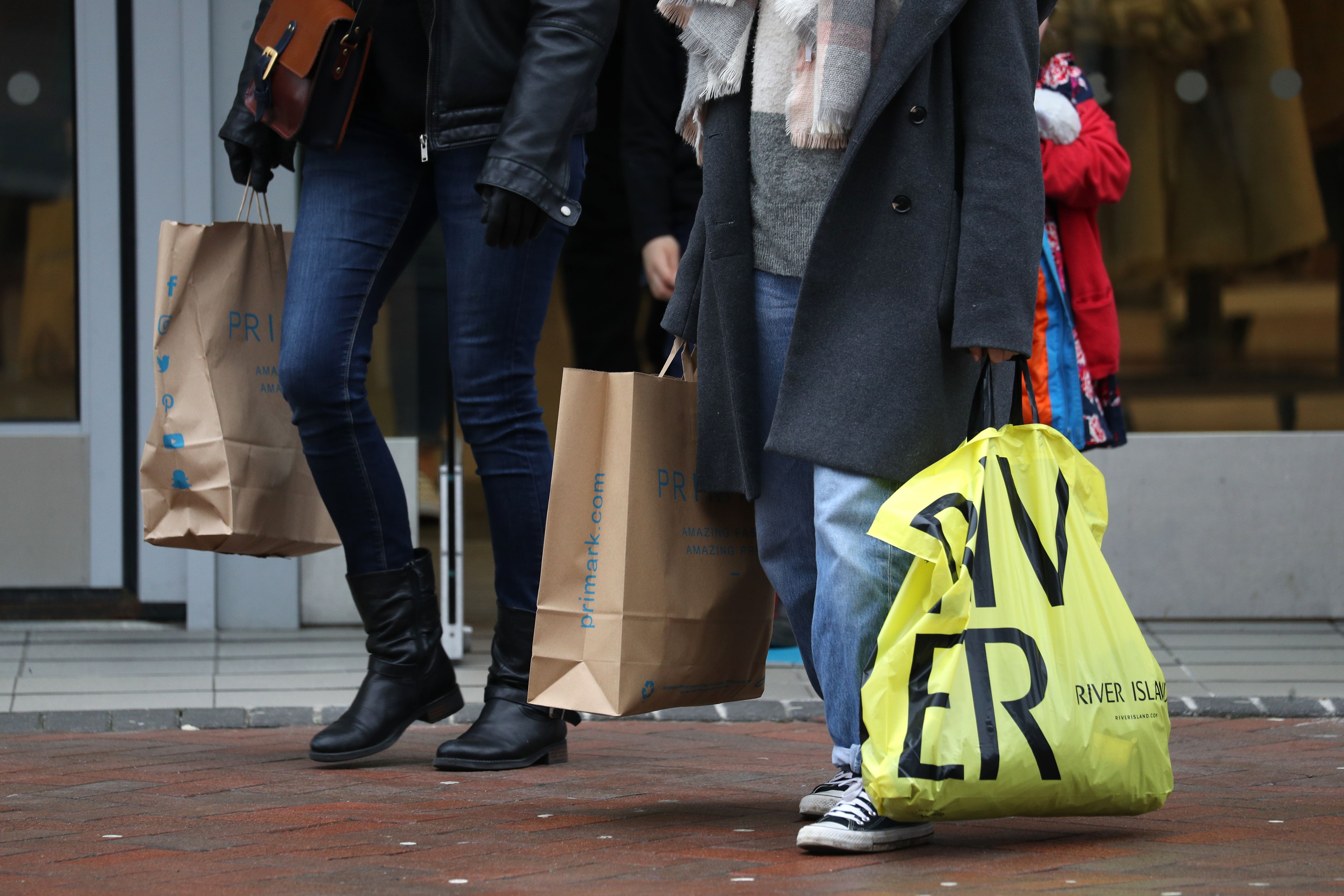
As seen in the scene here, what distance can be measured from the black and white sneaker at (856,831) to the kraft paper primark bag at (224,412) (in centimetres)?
126

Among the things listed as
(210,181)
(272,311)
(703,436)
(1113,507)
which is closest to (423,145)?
(272,311)

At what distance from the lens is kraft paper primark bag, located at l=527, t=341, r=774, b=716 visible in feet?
9.23

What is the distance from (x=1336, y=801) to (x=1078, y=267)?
145 centimetres

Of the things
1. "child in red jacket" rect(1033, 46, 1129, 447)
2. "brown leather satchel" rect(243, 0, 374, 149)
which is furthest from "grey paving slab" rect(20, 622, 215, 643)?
"child in red jacket" rect(1033, 46, 1129, 447)

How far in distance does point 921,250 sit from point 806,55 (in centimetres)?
35

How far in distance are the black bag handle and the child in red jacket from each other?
129cm

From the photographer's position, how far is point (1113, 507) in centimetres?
561

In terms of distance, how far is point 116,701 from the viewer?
14.0 feet

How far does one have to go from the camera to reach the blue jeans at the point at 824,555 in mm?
2625

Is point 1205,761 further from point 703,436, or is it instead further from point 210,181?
point 210,181

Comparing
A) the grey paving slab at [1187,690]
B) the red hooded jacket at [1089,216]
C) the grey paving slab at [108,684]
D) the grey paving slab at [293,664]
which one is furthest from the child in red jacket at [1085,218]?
the grey paving slab at [108,684]

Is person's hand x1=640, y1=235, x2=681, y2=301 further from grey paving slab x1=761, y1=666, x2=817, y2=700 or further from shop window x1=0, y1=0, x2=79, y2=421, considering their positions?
shop window x1=0, y1=0, x2=79, y2=421

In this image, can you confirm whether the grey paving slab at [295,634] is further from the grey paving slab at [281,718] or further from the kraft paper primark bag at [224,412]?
the kraft paper primark bag at [224,412]

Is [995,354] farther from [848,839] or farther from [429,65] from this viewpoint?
[429,65]
